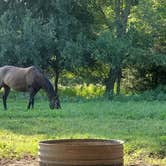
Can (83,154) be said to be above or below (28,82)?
above

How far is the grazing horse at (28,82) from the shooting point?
18328 mm

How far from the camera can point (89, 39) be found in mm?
27266

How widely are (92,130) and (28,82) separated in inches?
353

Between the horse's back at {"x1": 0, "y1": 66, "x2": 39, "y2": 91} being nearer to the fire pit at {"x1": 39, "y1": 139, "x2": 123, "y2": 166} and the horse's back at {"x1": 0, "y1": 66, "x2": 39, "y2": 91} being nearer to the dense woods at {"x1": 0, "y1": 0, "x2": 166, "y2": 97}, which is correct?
the dense woods at {"x1": 0, "y1": 0, "x2": 166, "y2": 97}

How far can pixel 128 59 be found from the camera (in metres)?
26.9

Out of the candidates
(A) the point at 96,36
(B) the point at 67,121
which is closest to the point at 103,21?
(A) the point at 96,36

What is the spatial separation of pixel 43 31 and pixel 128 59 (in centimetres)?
423

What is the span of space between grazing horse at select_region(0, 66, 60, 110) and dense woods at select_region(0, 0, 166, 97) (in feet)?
17.3

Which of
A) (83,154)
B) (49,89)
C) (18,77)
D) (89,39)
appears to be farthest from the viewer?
(89,39)

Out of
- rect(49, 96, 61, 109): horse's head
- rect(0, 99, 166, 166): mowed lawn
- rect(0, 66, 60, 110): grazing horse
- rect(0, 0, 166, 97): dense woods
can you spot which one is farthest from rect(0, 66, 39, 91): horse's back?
rect(0, 0, 166, 97): dense woods

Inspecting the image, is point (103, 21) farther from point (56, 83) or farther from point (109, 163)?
point (109, 163)

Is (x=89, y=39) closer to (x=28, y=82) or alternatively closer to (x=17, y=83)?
(x=17, y=83)

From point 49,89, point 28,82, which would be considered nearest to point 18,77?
point 28,82

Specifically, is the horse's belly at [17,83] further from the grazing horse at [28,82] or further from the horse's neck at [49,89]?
the horse's neck at [49,89]
